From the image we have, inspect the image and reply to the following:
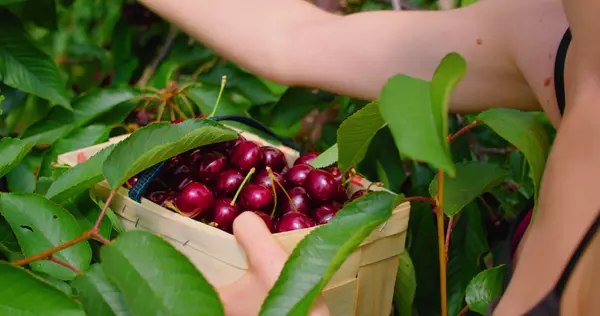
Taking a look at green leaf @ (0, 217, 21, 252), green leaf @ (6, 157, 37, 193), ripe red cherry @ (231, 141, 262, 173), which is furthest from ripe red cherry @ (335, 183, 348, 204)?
green leaf @ (6, 157, 37, 193)

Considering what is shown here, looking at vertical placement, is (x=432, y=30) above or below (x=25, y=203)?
above

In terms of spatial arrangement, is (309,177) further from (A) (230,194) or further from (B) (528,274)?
(B) (528,274)

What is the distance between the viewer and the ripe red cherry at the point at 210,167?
0.80 metres

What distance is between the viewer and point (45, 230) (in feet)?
2.28

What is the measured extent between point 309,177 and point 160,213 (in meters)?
0.17

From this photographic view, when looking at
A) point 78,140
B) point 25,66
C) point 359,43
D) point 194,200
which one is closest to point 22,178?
point 78,140

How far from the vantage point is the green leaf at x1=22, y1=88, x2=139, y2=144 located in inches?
43.2

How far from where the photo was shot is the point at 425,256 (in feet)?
3.42

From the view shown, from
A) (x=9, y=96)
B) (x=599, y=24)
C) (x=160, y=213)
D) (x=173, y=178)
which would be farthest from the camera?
(x=9, y=96)

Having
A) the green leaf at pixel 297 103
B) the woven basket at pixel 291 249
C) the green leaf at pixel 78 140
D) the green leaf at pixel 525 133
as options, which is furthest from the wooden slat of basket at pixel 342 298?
the green leaf at pixel 297 103

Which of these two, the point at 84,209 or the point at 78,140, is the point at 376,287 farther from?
the point at 78,140

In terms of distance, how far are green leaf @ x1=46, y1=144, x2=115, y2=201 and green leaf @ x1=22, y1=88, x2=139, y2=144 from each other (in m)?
0.37

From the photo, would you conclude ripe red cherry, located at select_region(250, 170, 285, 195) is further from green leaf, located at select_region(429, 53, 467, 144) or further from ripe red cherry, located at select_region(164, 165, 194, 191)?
green leaf, located at select_region(429, 53, 467, 144)

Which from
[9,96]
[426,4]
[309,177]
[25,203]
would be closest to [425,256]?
[309,177]
